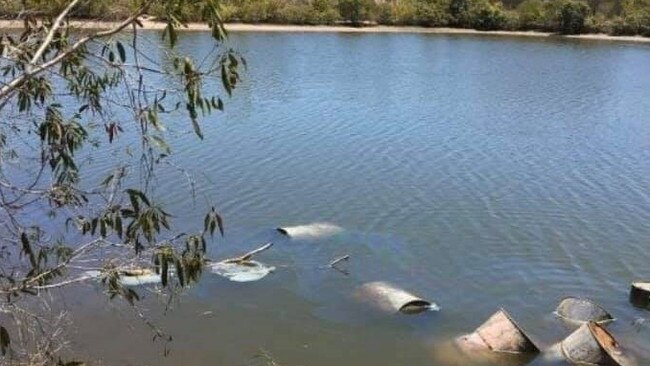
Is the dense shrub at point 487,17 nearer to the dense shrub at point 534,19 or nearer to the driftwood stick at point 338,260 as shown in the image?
the dense shrub at point 534,19

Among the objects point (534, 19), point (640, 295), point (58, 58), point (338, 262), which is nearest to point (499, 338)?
point (640, 295)

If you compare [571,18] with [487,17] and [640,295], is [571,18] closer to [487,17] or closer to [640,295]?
[487,17]

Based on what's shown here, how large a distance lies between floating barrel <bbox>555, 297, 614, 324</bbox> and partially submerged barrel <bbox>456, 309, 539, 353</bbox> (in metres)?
1.04

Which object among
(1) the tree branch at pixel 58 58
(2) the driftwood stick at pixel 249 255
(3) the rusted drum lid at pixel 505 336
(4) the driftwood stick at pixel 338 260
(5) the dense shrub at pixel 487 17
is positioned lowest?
(3) the rusted drum lid at pixel 505 336

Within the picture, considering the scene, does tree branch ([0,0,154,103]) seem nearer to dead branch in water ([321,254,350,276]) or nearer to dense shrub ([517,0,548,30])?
dead branch in water ([321,254,350,276])

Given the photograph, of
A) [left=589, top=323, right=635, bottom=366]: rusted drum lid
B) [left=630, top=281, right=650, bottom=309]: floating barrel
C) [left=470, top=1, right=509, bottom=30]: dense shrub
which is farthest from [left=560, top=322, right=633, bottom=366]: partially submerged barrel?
[left=470, top=1, right=509, bottom=30]: dense shrub

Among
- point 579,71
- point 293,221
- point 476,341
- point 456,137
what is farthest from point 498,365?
point 579,71

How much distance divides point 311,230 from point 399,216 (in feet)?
6.61

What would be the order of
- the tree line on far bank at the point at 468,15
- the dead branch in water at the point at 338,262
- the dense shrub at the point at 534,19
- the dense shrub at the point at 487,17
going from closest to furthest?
the dead branch in water at the point at 338,262, the tree line on far bank at the point at 468,15, the dense shrub at the point at 487,17, the dense shrub at the point at 534,19

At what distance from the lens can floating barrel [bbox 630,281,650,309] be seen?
1066 centimetres

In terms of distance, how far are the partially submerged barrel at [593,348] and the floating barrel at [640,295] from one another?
162cm

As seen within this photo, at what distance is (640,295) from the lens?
10.8 meters

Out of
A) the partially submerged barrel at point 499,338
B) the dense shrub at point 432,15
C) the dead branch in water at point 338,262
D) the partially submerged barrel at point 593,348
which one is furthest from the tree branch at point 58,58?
the dense shrub at point 432,15

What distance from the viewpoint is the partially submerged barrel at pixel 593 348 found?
28.8 feet
